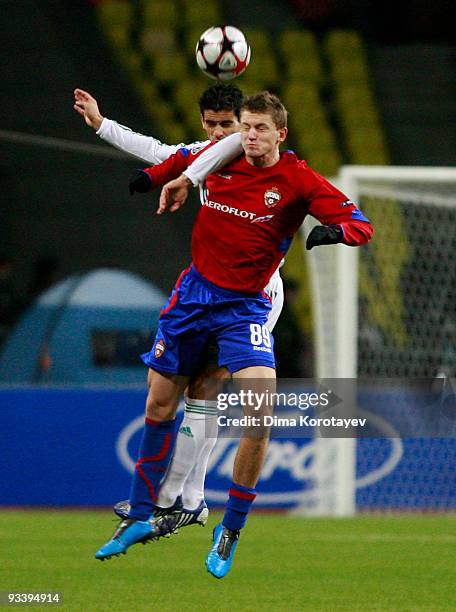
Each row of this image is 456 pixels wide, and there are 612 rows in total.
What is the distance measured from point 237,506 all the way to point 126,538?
1.73ft

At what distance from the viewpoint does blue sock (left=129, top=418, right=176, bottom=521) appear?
5.83 m

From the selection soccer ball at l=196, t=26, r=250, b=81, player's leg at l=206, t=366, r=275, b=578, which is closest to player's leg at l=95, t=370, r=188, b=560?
player's leg at l=206, t=366, r=275, b=578

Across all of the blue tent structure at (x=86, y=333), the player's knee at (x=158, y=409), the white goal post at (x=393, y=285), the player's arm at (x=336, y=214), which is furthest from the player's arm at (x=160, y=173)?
the blue tent structure at (x=86, y=333)

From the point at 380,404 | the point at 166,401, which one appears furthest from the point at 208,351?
the point at 380,404

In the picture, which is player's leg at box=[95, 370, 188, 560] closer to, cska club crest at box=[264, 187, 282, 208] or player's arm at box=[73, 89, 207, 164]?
cska club crest at box=[264, 187, 282, 208]

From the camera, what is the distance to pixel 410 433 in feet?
30.0

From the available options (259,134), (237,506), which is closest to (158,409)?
(237,506)

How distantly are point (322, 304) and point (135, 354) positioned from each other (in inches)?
83.2

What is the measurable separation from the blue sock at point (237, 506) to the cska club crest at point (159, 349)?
67cm

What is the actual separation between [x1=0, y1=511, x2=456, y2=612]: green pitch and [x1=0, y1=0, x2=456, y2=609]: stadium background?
391 cm

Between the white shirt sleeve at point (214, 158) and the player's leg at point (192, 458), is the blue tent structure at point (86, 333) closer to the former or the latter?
the player's leg at point (192, 458)

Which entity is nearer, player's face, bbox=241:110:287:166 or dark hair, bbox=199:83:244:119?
player's face, bbox=241:110:287:166

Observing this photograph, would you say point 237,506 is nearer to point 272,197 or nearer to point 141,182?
point 272,197

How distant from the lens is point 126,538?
18.9 feet
